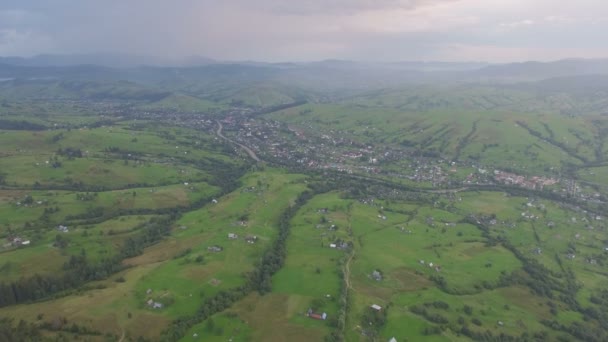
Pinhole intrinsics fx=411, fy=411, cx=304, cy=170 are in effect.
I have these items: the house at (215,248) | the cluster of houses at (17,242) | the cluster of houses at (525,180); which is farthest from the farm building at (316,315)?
the cluster of houses at (525,180)

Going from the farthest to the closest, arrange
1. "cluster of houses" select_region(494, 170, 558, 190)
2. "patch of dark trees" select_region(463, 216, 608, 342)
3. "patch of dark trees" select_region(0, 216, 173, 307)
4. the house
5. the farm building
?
"cluster of houses" select_region(494, 170, 558, 190) → the house → "patch of dark trees" select_region(0, 216, 173, 307) → "patch of dark trees" select_region(463, 216, 608, 342) → the farm building

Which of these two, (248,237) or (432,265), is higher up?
(248,237)

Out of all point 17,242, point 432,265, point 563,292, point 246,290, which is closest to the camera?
point 246,290

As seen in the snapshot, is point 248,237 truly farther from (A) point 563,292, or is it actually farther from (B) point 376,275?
(A) point 563,292

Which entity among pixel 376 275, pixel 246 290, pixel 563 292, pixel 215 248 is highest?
pixel 215 248

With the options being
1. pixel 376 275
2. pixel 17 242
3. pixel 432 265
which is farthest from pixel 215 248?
pixel 432 265

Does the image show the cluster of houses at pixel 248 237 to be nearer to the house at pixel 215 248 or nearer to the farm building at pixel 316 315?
the house at pixel 215 248

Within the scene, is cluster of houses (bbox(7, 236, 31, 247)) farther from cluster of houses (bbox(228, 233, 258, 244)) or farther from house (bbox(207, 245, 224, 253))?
cluster of houses (bbox(228, 233, 258, 244))

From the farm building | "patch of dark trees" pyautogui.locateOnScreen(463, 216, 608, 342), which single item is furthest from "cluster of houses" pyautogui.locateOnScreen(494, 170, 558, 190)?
the farm building

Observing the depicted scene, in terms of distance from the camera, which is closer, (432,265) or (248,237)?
(432,265)

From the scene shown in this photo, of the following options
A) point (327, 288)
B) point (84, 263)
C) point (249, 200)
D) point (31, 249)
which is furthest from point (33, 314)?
point (249, 200)

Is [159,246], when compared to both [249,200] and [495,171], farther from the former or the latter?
[495,171]
